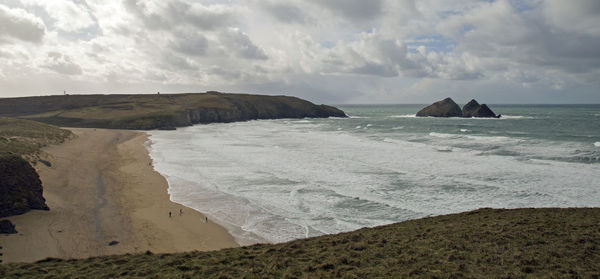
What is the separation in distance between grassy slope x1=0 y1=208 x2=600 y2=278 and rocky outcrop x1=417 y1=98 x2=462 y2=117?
11701 centimetres

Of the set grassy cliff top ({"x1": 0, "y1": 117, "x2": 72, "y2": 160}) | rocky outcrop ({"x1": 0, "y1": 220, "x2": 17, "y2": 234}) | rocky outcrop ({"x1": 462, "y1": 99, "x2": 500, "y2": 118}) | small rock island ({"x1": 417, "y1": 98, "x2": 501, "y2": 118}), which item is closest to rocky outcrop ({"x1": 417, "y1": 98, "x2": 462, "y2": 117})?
small rock island ({"x1": 417, "y1": 98, "x2": 501, "y2": 118})

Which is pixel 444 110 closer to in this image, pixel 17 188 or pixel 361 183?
pixel 361 183

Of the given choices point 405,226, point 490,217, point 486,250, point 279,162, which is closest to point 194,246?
point 405,226

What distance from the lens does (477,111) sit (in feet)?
381

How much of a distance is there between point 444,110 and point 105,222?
412 ft

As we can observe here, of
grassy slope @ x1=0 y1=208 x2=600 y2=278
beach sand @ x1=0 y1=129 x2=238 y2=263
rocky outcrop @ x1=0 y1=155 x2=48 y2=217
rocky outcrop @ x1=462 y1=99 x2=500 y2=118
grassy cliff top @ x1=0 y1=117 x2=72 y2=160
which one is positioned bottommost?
beach sand @ x1=0 y1=129 x2=238 y2=263

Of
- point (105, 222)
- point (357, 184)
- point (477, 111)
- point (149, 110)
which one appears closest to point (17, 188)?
point (105, 222)

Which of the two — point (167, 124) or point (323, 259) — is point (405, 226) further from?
point (167, 124)

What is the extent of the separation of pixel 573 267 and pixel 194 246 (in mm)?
14327

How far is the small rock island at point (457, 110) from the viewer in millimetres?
115069

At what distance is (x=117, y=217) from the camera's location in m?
19.3

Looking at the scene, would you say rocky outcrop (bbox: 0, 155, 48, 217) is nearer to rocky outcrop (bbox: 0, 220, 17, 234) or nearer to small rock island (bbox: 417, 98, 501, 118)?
rocky outcrop (bbox: 0, 220, 17, 234)

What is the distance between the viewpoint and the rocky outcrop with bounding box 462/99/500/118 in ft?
377

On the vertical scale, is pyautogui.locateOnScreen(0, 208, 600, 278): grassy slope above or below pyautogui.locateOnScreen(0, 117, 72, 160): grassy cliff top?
below
